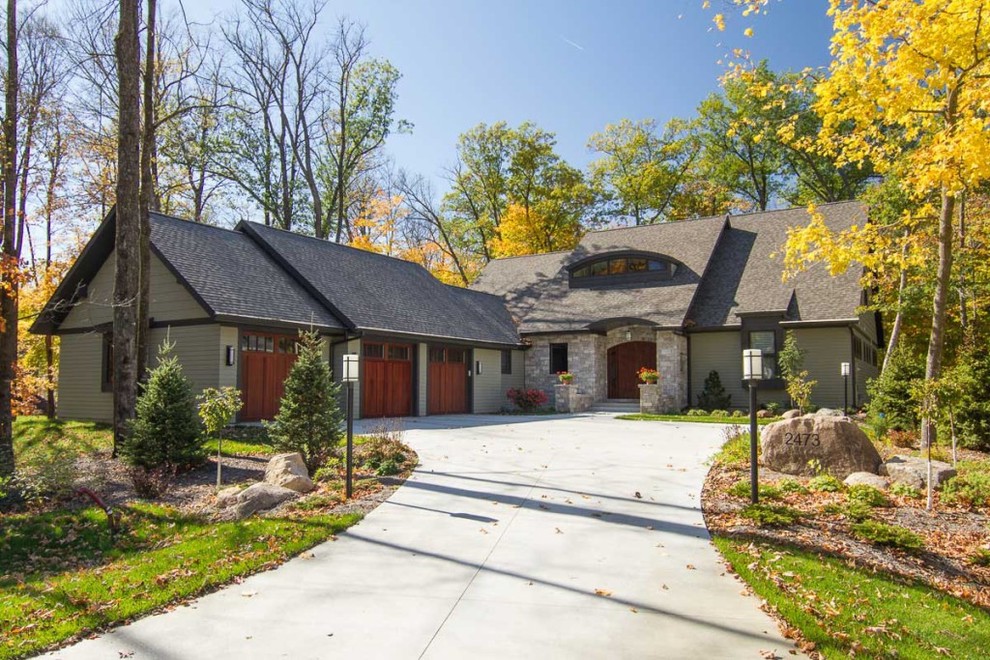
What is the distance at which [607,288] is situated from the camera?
2525 centimetres

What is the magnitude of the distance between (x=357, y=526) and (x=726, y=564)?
363 centimetres

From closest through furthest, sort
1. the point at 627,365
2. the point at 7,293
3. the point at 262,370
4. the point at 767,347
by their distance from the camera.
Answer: the point at 7,293
the point at 262,370
the point at 767,347
the point at 627,365

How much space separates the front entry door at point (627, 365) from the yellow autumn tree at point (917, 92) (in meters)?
13.8

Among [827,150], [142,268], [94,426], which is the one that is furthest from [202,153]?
[827,150]

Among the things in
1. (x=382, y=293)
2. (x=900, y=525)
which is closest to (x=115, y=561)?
(x=900, y=525)

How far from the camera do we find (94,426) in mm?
16422

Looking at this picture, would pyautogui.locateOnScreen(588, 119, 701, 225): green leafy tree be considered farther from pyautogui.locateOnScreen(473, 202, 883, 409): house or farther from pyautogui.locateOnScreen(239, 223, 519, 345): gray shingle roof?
pyautogui.locateOnScreen(239, 223, 519, 345): gray shingle roof

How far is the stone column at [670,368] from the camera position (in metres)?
21.2

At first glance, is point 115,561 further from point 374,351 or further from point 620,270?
point 620,270

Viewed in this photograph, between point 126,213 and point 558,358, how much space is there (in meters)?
16.1

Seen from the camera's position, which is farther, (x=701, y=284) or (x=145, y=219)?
(x=701, y=284)

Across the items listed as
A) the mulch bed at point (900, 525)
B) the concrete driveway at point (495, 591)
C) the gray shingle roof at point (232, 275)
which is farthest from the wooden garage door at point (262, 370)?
the mulch bed at point (900, 525)

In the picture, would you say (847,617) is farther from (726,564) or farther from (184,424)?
(184,424)

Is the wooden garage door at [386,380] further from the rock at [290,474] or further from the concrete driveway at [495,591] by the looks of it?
the concrete driveway at [495,591]
